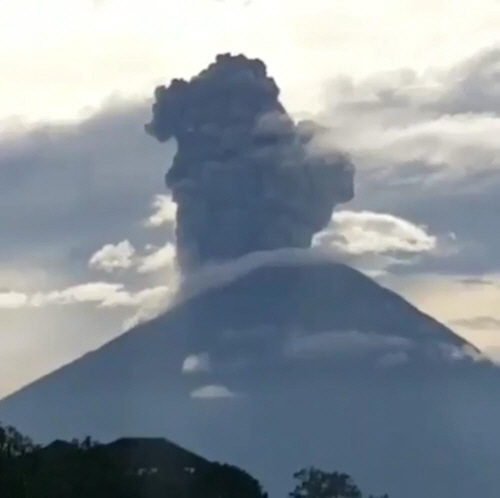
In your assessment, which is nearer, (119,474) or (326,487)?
(119,474)

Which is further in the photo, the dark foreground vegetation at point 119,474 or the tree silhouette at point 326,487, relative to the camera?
the tree silhouette at point 326,487

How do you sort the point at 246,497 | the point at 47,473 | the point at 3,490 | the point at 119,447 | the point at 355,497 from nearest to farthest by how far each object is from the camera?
the point at 3,490 → the point at 47,473 → the point at 246,497 → the point at 119,447 → the point at 355,497

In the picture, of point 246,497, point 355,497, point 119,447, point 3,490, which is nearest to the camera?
point 3,490

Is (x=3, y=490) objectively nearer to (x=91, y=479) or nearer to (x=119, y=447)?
(x=91, y=479)

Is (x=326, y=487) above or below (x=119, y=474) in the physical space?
above

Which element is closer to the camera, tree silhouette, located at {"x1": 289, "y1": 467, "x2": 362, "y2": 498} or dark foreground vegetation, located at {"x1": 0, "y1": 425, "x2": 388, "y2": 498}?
dark foreground vegetation, located at {"x1": 0, "y1": 425, "x2": 388, "y2": 498}

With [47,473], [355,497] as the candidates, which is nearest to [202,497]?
[47,473]

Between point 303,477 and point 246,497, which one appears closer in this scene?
point 246,497

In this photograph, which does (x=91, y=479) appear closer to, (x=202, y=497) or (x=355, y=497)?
(x=202, y=497)
